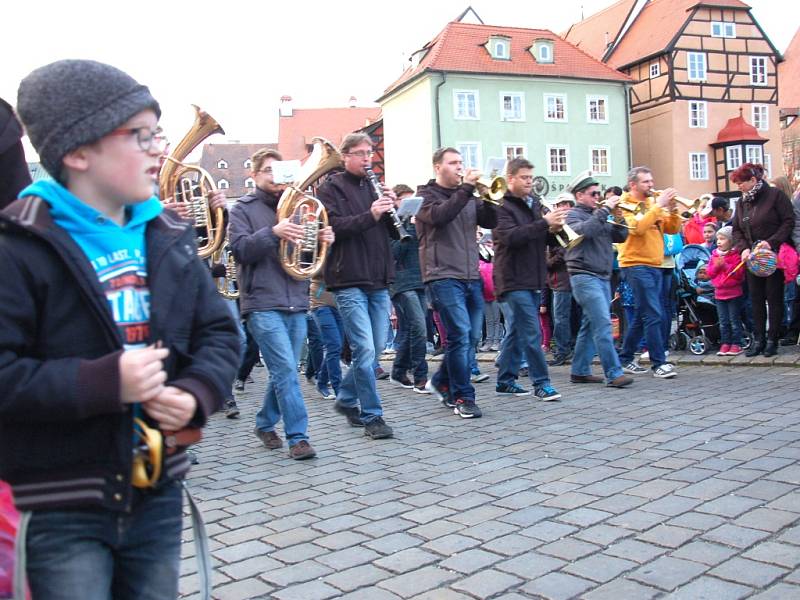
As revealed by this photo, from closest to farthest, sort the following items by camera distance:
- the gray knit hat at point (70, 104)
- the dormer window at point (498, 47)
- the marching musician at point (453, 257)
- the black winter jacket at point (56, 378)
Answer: the black winter jacket at point (56, 378) → the gray knit hat at point (70, 104) → the marching musician at point (453, 257) → the dormer window at point (498, 47)

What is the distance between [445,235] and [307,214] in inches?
58.0

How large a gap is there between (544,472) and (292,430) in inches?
72.0

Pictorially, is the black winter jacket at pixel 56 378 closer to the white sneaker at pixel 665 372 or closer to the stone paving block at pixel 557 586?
the stone paving block at pixel 557 586

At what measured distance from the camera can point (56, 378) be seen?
6.01ft

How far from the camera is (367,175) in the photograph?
676 cm

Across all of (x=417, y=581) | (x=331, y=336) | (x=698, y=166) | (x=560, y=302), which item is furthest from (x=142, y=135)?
(x=698, y=166)

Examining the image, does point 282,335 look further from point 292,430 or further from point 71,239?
point 71,239

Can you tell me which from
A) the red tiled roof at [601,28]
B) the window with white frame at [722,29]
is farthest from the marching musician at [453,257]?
the red tiled roof at [601,28]

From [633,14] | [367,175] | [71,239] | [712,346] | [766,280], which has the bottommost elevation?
[712,346]

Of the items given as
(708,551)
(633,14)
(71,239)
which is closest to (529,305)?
(708,551)

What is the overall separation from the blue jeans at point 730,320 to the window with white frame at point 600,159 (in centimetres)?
3566

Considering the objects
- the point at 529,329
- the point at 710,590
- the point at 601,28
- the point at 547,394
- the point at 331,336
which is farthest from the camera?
the point at 601,28

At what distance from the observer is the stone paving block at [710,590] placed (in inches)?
124

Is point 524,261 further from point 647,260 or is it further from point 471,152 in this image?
point 471,152
